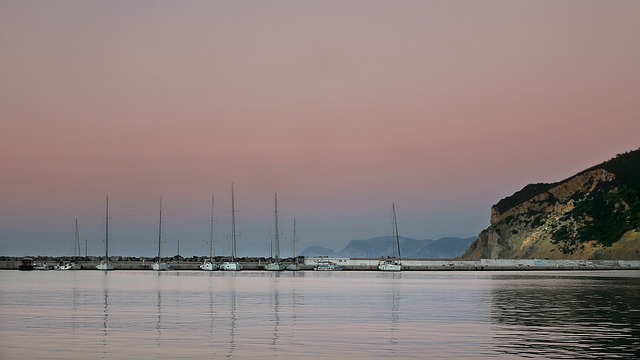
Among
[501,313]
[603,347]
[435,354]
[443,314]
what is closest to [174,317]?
[443,314]

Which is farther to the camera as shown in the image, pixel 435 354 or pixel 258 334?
pixel 258 334

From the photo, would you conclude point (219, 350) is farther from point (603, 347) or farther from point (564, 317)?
point (564, 317)

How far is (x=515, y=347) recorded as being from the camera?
121 ft

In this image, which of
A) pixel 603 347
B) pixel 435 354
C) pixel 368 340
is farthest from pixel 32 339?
pixel 603 347

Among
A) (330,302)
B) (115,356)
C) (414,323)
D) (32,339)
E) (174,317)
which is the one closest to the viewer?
(115,356)

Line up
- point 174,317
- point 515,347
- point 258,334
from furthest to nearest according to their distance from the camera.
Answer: point 174,317, point 258,334, point 515,347

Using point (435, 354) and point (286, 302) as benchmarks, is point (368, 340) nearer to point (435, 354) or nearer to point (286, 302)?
point (435, 354)

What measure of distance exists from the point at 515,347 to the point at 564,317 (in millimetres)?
16912

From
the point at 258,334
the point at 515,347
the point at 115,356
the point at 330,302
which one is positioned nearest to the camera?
the point at 115,356

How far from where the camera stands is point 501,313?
57562 mm

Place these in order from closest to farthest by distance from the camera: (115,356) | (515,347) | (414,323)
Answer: (115,356), (515,347), (414,323)

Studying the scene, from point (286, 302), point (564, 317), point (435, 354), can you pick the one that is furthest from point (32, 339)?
point (286, 302)

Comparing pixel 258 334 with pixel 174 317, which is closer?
pixel 258 334

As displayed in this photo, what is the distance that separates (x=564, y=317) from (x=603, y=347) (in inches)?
664
